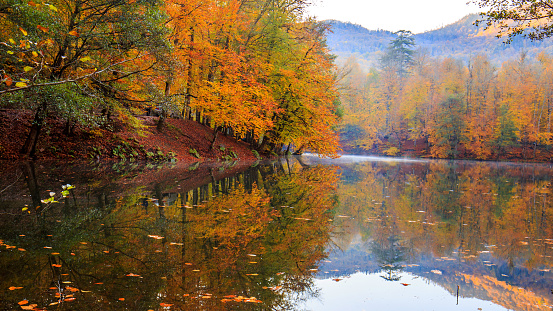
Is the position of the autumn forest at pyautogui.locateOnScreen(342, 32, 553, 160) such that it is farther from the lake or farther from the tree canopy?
the lake

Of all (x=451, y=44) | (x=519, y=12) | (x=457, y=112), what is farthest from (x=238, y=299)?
(x=451, y=44)

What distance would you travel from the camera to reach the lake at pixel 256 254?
2852mm

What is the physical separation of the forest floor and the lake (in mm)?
→ 6917

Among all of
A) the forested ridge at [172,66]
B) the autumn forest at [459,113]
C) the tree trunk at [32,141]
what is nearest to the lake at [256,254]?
the forested ridge at [172,66]

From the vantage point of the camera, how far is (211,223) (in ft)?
17.1

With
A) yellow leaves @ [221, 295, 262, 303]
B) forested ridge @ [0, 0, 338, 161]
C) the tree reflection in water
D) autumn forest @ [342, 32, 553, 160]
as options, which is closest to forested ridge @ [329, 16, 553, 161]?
autumn forest @ [342, 32, 553, 160]

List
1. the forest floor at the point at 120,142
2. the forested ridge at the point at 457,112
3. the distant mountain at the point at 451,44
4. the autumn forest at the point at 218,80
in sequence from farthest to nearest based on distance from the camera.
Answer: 1. the distant mountain at the point at 451,44
2. the forested ridge at the point at 457,112
3. the forest floor at the point at 120,142
4. the autumn forest at the point at 218,80

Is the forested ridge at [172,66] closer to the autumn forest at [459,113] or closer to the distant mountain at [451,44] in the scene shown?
the autumn forest at [459,113]

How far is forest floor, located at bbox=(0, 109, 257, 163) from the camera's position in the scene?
43.3 ft

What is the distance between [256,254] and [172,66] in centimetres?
999

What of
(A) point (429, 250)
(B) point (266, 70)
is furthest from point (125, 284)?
(B) point (266, 70)

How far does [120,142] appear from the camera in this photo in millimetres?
16391

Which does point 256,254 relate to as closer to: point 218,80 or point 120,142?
point 120,142

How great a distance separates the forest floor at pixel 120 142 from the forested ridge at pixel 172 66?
447mm
